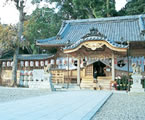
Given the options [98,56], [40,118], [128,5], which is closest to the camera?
[40,118]

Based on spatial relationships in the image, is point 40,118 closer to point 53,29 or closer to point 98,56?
point 98,56

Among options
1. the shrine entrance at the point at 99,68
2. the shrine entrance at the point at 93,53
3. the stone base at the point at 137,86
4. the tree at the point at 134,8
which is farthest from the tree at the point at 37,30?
the stone base at the point at 137,86

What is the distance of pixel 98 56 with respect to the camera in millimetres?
14102

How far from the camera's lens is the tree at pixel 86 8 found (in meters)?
25.0

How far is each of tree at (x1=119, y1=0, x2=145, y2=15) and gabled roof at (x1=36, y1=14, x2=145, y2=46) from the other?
318 inches

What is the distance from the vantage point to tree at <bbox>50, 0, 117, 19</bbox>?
25.0 m

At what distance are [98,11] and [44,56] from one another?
39.5ft

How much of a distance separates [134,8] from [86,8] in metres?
6.81

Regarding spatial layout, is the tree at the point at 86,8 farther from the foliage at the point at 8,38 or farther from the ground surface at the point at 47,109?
the ground surface at the point at 47,109

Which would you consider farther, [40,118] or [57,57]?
[57,57]

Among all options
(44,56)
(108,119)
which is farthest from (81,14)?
(108,119)

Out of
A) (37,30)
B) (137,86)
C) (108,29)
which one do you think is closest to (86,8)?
(37,30)

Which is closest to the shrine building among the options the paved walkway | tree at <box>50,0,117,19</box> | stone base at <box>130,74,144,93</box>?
stone base at <box>130,74,144,93</box>

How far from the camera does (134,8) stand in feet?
81.2
